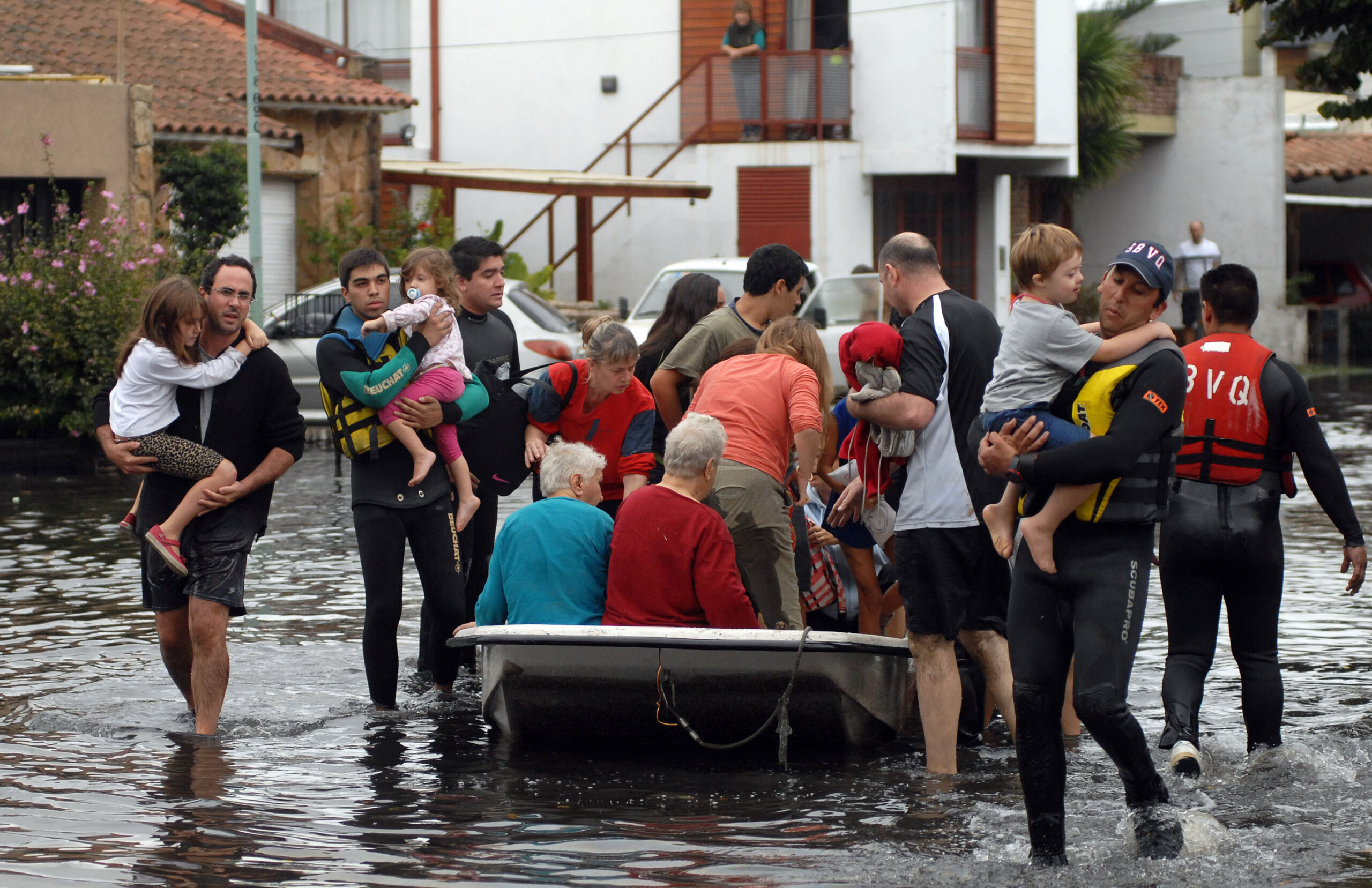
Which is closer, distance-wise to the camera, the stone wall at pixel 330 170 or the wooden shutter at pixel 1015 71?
the stone wall at pixel 330 170

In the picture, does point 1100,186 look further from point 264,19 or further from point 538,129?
point 264,19

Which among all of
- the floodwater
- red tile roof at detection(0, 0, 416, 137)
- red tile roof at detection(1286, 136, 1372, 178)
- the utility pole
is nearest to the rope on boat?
the floodwater

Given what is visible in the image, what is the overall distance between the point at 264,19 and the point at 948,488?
24825 mm

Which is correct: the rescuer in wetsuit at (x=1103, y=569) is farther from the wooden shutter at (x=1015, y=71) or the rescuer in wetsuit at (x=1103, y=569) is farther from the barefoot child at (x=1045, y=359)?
the wooden shutter at (x=1015, y=71)

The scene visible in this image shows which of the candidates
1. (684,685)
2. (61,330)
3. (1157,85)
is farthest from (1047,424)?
(1157,85)

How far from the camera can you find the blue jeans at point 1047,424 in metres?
5.20

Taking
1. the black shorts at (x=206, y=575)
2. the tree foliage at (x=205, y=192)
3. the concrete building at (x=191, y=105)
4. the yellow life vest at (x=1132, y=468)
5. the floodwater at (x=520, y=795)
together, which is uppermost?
the concrete building at (x=191, y=105)

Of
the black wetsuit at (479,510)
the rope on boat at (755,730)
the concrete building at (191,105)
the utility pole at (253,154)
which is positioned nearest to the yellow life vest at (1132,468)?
the rope on boat at (755,730)

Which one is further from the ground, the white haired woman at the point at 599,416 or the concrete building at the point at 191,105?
the concrete building at the point at 191,105

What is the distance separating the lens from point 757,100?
99.1 feet

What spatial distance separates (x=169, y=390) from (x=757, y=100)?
2420cm

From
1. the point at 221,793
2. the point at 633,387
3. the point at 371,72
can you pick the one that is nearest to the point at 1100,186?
the point at 371,72

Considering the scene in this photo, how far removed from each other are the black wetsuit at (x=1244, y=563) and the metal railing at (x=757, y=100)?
23880 mm

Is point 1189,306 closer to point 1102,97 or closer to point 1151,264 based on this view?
point 1102,97
